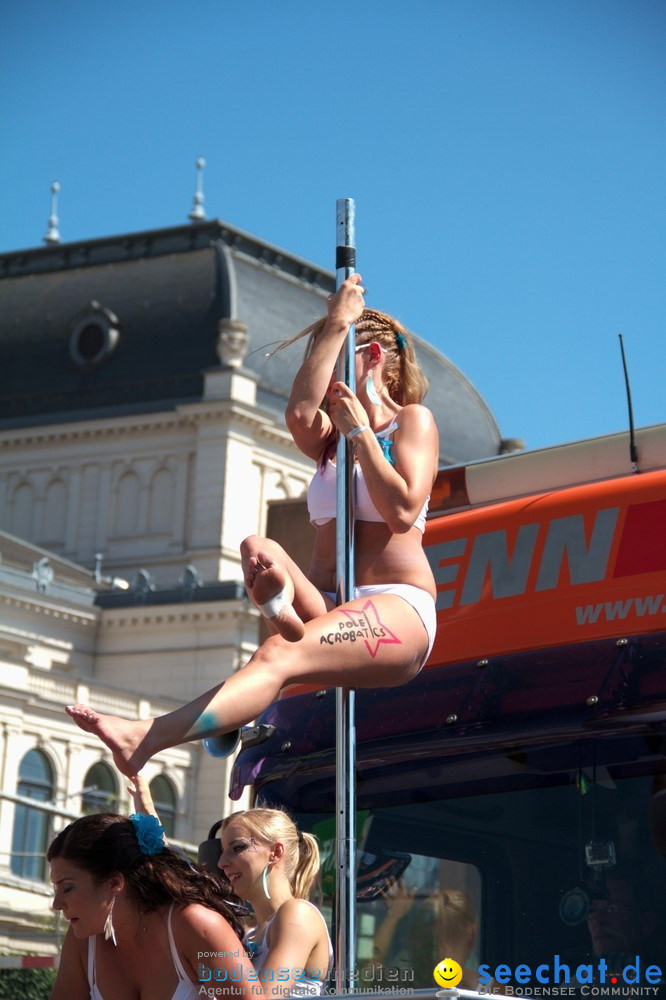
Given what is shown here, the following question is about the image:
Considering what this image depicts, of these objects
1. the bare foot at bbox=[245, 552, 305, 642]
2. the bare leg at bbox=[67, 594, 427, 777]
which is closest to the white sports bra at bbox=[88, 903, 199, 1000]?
the bare leg at bbox=[67, 594, 427, 777]

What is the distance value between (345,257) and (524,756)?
6.02ft

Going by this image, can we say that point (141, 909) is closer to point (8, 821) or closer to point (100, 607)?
point (8, 821)

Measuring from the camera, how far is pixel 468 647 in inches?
261

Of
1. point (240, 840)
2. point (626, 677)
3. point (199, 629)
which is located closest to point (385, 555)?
point (240, 840)

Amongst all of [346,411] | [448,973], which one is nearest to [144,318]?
[448,973]

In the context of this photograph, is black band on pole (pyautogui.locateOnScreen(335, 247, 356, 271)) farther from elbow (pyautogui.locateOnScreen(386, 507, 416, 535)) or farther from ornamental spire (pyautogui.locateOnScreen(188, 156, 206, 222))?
ornamental spire (pyautogui.locateOnScreen(188, 156, 206, 222))

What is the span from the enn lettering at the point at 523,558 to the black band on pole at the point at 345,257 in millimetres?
1841

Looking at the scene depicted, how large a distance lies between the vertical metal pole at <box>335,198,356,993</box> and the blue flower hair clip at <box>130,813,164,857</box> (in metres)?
0.42

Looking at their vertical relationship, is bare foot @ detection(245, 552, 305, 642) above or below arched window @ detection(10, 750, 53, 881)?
below

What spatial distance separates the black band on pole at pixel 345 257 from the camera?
5.14m

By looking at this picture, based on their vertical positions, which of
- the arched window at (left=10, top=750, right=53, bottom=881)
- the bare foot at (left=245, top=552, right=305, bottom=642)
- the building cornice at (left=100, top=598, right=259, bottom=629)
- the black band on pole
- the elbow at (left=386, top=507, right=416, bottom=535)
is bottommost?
the bare foot at (left=245, top=552, right=305, bottom=642)

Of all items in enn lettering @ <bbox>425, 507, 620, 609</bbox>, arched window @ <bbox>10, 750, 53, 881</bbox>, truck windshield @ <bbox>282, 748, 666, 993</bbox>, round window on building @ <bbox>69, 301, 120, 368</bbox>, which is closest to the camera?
truck windshield @ <bbox>282, 748, 666, 993</bbox>

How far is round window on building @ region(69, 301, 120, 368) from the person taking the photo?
7950cm

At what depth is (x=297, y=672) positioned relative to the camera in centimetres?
456
